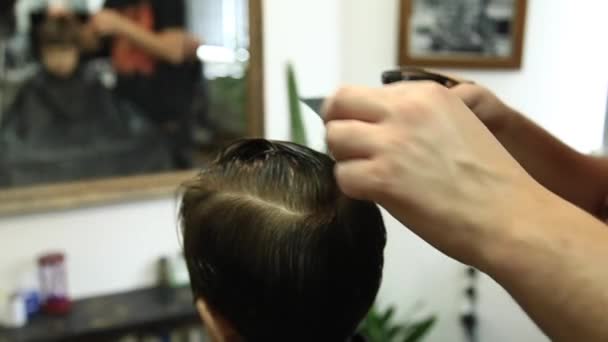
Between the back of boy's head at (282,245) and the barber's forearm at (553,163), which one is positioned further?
the barber's forearm at (553,163)

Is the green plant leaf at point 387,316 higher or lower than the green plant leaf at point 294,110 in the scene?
lower

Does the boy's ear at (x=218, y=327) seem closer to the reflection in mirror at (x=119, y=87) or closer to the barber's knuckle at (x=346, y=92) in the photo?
the barber's knuckle at (x=346, y=92)

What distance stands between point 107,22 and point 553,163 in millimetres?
1219

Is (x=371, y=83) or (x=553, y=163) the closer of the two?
(x=553, y=163)

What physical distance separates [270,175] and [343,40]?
1.31m

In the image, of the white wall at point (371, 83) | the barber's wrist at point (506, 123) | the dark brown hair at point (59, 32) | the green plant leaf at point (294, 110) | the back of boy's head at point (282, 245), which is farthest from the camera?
the green plant leaf at point (294, 110)

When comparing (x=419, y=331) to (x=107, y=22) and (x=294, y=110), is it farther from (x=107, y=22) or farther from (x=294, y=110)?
(x=107, y=22)

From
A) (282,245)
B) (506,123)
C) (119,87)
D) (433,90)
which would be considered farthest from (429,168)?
(119,87)

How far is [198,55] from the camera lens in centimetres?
177

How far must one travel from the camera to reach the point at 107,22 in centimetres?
165

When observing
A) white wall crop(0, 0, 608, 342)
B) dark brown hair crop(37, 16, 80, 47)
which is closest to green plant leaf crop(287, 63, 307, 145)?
white wall crop(0, 0, 608, 342)

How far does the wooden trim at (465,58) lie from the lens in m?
1.85

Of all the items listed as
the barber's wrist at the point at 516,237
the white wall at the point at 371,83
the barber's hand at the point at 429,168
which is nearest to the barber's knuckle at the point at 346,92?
the barber's hand at the point at 429,168

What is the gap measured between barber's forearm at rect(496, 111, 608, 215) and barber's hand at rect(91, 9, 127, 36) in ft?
3.85
